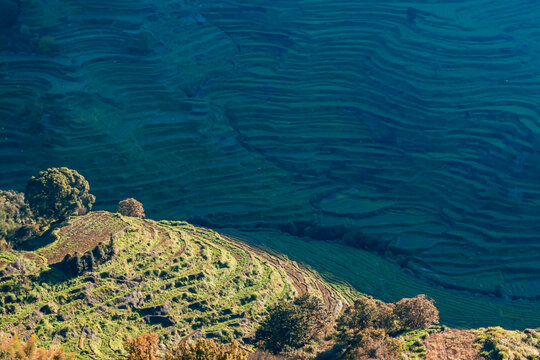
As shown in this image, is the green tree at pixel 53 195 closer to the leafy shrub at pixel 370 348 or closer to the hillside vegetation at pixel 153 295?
the hillside vegetation at pixel 153 295

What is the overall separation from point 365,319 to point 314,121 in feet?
100.0

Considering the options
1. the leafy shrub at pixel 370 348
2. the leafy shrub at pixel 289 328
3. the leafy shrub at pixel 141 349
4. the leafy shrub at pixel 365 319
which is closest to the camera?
the leafy shrub at pixel 141 349

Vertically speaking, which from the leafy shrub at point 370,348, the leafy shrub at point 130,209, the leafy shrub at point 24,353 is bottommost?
the leafy shrub at point 130,209

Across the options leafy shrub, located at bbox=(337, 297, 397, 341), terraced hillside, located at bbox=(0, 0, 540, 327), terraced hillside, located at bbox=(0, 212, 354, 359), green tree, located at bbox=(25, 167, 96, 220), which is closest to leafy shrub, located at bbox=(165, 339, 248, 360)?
terraced hillside, located at bbox=(0, 212, 354, 359)

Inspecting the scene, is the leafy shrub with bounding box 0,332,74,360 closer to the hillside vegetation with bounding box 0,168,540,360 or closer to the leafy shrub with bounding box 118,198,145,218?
the hillside vegetation with bounding box 0,168,540,360

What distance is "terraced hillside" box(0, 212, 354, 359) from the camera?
26031 mm

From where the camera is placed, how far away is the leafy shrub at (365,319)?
26625 millimetres

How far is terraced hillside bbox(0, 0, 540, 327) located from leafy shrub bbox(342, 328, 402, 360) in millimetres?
14545

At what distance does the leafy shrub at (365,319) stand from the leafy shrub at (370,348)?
0.93 m

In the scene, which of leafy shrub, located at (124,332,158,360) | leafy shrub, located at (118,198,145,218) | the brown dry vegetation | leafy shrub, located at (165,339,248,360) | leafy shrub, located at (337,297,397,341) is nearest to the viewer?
leafy shrub, located at (124,332,158,360)

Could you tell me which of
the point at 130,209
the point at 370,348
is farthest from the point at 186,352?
the point at 130,209

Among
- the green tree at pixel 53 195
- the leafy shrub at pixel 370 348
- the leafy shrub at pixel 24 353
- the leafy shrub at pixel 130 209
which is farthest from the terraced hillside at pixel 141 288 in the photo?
the leafy shrub at pixel 370 348

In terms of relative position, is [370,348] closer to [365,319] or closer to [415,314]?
[365,319]

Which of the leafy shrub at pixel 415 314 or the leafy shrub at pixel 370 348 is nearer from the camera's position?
the leafy shrub at pixel 370 348
